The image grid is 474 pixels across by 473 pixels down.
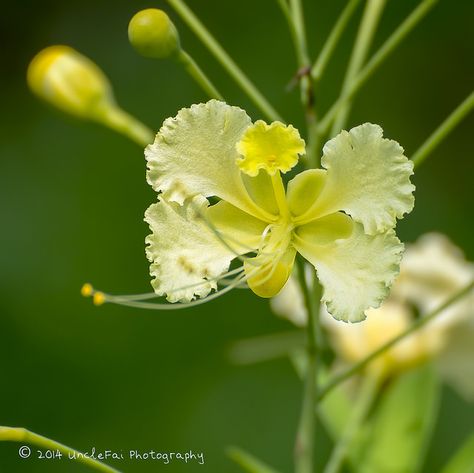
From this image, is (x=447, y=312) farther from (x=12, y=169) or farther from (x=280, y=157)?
(x=12, y=169)

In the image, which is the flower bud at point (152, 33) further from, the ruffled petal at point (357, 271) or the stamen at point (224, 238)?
the ruffled petal at point (357, 271)

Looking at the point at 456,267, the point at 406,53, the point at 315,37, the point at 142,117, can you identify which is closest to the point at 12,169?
the point at 142,117

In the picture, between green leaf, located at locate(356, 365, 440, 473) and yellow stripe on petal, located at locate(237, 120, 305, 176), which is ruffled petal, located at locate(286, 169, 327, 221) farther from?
green leaf, located at locate(356, 365, 440, 473)

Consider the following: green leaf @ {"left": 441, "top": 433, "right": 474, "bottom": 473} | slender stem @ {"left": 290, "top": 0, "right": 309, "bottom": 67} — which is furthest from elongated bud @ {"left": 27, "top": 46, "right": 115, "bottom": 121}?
green leaf @ {"left": 441, "top": 433, "right": 474, "bottom": 473}

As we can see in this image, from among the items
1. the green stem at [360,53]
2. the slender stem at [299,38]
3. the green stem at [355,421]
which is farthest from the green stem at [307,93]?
the green stem at [355,421]

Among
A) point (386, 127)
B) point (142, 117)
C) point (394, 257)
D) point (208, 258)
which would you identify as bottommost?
point (386, 127)

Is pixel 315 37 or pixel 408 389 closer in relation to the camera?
pixel 408 389
